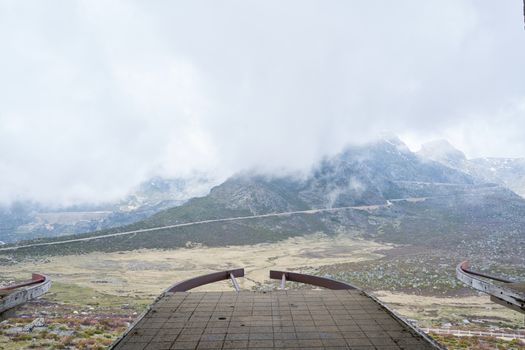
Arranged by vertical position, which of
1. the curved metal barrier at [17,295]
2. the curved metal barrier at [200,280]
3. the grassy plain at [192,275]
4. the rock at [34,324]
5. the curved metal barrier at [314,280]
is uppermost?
the curved metal barrier at [17,295]

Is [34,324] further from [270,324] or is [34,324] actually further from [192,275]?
[192,275]

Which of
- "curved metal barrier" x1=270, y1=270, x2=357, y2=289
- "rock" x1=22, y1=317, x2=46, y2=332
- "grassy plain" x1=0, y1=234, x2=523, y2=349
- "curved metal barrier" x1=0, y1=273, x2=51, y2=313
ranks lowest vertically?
"grassy plain" x1=0, y1=234, x2=523, y2=349

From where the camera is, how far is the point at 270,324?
9.91 m

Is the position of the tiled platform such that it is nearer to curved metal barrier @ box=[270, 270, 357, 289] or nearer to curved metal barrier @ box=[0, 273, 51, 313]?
curved metal barrier @ box=[270, 270, 357, 289]

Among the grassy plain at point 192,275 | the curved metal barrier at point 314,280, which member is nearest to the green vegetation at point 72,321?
the grassy plain at point 192,275

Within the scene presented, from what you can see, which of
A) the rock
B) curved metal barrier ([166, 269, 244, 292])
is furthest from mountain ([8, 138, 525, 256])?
curved metal barrier ([166, 269, 244, 292])

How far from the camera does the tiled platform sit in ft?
27.9

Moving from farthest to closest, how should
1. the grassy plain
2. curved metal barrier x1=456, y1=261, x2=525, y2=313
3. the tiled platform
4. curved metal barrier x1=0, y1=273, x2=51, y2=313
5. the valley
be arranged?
the valley
the grassy plain
curved metal barrier x1=456, y1=261, x2=525, y2=313
curved metal barrier x1=0, y1=273, x2=51, y2=313
the tiled platform

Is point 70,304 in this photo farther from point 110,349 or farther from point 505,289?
point 505,289

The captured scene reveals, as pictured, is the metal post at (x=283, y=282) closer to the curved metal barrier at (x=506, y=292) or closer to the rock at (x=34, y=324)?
the curved metal barrier at (x=506, y=292)

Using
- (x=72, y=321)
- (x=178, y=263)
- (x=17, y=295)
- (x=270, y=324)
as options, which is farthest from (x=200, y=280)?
(x=178, y=263)

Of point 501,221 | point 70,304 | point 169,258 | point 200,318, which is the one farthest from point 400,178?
point 200,318

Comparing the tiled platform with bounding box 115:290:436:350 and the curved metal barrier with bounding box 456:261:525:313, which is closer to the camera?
the tiled platform with bounding box 115:290:436:350

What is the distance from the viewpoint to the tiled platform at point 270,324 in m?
8.51
